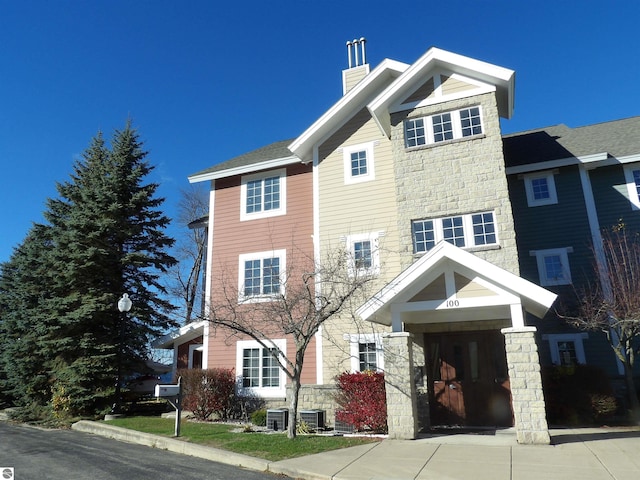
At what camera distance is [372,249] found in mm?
14180

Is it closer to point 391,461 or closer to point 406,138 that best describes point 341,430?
point 391,461

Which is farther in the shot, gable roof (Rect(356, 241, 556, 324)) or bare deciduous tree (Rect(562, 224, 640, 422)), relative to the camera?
bare deciduous tree (Rect(562, 224, 640, 422))

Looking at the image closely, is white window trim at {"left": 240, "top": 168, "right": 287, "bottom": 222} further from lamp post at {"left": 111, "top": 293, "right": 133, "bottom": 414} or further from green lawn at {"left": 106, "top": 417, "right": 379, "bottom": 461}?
green lawn at {"left": 106, "top": 417, "right": 379, "bottom": 461}

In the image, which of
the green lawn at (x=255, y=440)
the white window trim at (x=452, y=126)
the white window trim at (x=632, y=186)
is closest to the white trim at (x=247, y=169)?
the white window trim at (x=452, y=126)

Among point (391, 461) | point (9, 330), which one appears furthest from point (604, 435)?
point (9, 330)

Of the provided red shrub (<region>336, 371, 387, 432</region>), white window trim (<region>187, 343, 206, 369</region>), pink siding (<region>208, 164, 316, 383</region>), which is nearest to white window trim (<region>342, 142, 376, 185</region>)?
pink siding (<region>208, 164, 316, 383</region>)

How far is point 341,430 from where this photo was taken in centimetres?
1147

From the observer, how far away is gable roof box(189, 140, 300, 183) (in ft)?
54.3

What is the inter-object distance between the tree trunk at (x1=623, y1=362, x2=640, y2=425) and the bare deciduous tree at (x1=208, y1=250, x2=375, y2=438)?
7.72 metres

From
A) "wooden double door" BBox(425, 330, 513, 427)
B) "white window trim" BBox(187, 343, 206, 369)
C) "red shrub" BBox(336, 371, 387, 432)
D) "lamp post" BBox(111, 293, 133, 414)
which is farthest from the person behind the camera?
"white window trim" BBox(187, 343, 206, 369)

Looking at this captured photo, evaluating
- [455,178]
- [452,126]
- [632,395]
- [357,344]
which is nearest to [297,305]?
[357,344]

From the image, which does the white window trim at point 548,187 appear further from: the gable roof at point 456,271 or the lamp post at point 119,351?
the lamp post at point 119,351

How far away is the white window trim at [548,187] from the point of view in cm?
1580

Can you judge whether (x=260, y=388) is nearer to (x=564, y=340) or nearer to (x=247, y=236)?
(x=247, y=236)
